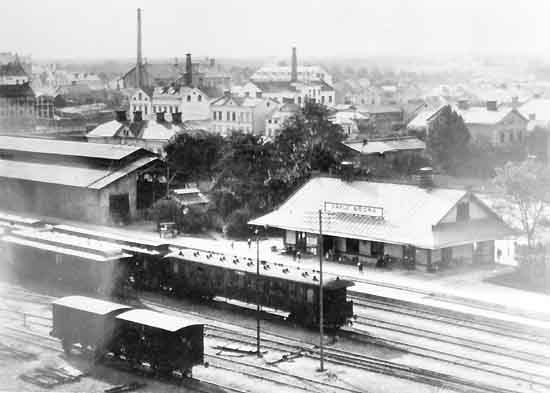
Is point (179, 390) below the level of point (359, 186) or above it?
below

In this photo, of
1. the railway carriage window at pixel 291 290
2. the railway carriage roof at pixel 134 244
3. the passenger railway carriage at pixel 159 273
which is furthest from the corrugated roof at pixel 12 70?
the railway carriage window at pixel 291 290

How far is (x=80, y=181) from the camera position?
38.8 m

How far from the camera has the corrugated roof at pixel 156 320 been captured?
1827 cm

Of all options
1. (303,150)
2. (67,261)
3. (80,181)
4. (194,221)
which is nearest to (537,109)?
(303,150)

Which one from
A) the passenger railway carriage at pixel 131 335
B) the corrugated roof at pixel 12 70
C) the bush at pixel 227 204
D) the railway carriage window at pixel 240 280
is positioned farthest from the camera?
the corrugated roof at pixel 12 70

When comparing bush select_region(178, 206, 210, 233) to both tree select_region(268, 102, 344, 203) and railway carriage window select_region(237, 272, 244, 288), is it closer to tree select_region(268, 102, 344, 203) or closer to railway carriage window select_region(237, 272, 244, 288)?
tree select_region(268, 102, 344, 203)

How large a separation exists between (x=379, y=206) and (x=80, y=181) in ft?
48.8

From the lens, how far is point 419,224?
29.2 m

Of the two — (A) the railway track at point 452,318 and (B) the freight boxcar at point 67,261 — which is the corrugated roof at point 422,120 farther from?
(B) the freight boxcar at point 67,261

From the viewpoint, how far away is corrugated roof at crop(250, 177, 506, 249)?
95.7ft

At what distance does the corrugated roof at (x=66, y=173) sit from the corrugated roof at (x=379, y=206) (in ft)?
29.7

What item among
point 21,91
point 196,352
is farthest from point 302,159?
point 21,91

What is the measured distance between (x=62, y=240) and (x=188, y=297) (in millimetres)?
5090

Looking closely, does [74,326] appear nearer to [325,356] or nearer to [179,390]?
[179,390]
